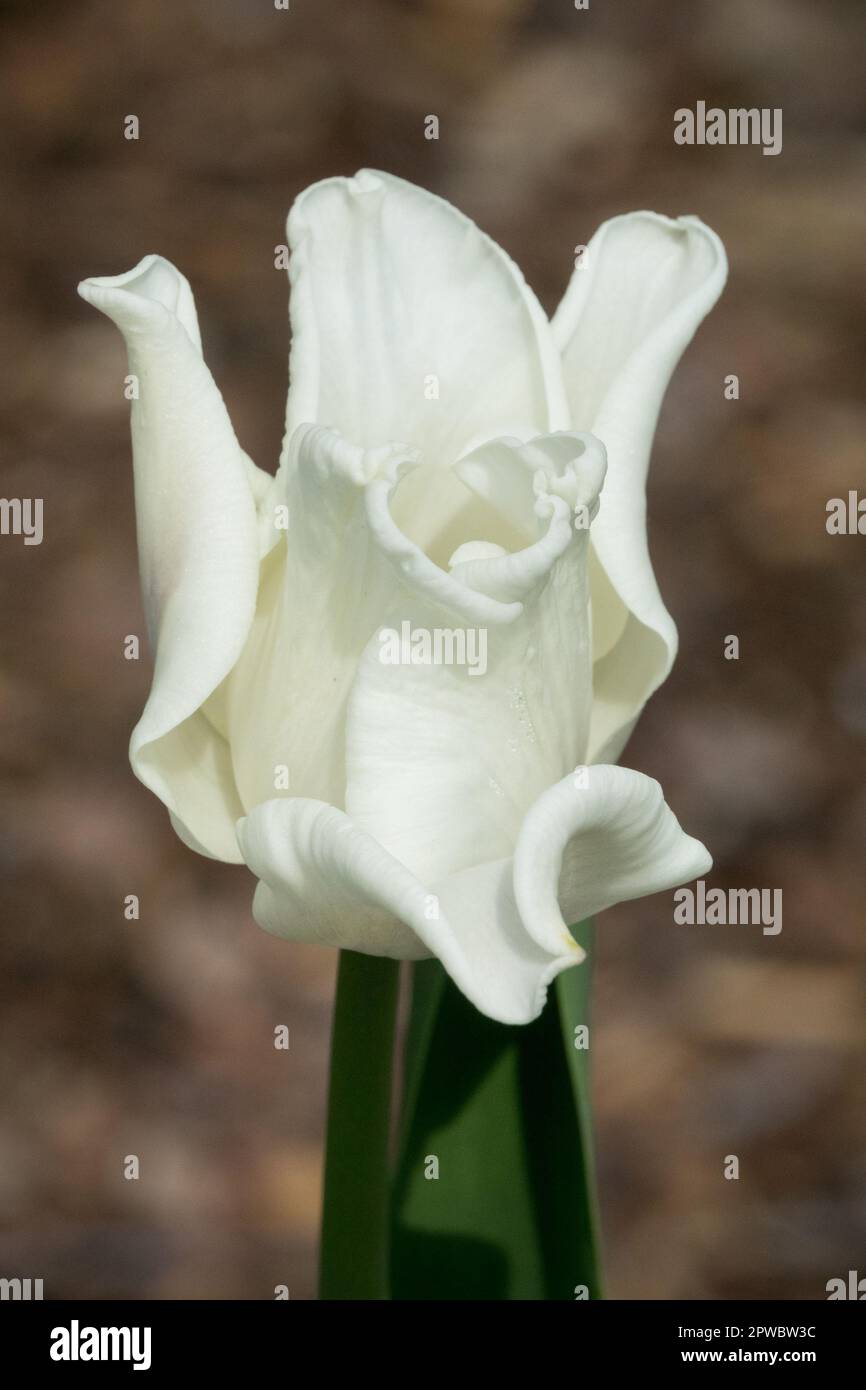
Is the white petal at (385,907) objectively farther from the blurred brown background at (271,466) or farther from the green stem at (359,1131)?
the blurred brown background at (271,466)

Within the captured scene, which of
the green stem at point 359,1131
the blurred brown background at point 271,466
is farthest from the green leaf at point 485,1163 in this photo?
the blurred brown background at point 271,466

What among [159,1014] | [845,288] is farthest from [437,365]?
[845,288]

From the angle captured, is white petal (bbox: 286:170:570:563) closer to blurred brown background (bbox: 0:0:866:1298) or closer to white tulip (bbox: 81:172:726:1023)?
white tulip (bbox: 81:172:726:1023)

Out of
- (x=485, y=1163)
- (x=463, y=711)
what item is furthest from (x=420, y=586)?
(x=485, y=1163)

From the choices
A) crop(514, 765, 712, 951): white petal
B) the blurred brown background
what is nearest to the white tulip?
crop(514, 765, 712, 951): white petal

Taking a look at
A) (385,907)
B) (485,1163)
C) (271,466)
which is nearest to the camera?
(385,907)

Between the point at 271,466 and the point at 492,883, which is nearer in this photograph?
the point at 492,883

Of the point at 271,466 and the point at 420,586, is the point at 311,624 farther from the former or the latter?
the point at 271,466
